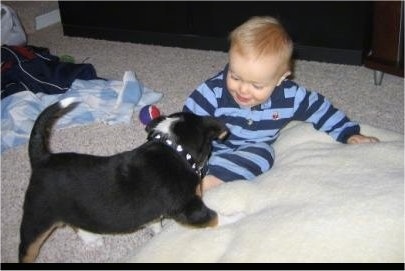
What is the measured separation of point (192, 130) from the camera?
1.19 m

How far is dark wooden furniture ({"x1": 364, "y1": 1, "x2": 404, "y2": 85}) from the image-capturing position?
6.27 ft

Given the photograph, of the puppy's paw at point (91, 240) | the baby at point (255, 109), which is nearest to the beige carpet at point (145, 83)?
the puppy's paw at point (91, 240)

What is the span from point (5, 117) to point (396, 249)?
5.06 ft

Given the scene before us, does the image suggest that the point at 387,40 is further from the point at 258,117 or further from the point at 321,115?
the point at 258,117

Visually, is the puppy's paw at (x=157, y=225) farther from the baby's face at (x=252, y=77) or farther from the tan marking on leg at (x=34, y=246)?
the baby's face at (x=252, y=77)

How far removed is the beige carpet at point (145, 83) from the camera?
1.33 meters

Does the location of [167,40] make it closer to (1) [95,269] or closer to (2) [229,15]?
(2) [229,15]

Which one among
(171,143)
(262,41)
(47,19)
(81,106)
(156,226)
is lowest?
(156,226)

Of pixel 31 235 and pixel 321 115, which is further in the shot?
pixel 321 115

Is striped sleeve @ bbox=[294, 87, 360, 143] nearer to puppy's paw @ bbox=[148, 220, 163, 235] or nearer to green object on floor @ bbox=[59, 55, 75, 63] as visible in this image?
puppy's paw @ bbox=[148, 220, 163, 235]

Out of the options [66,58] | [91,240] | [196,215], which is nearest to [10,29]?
[66,58]

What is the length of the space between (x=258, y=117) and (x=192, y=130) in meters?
0.38

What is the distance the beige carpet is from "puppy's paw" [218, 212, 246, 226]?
0.82ft

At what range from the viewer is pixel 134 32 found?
8.91 ft
